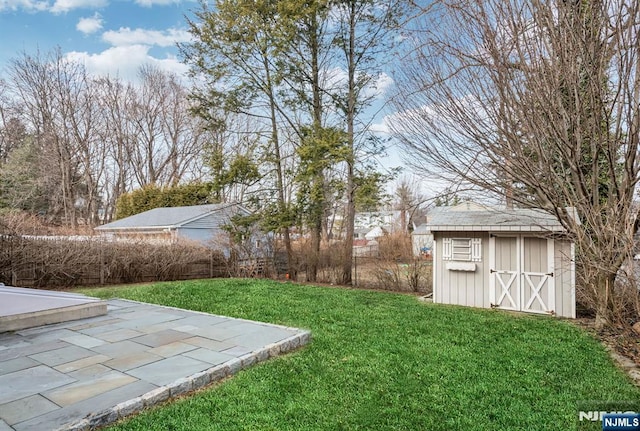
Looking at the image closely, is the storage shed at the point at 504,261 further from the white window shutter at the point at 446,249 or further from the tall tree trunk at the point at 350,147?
the tall tree trunk at the point at 350,147

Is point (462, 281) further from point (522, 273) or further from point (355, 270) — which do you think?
point (355, 270)

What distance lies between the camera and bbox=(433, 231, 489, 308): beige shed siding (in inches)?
280

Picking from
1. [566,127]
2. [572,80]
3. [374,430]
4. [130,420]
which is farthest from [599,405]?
[130,420]

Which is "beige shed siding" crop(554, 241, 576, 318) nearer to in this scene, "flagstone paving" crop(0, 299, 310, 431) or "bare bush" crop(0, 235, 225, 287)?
"flagstone paving" crop(0, 299, 310, 431)

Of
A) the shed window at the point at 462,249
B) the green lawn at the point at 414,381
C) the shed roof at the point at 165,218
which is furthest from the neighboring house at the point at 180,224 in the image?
the green lawn at the point at 414,381

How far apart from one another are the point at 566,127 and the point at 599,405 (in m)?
3.01

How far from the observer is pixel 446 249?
748 cm

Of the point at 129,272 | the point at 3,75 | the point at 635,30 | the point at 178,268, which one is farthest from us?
the point at 3,75

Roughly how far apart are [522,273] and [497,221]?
3.43 feet

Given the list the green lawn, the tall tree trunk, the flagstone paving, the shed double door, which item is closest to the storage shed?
the shed double door

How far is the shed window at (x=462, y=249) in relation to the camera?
7125mm

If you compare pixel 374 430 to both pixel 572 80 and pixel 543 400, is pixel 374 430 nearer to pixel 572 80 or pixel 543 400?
pixel 543 400

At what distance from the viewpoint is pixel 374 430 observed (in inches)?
101

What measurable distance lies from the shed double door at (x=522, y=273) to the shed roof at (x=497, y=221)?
264mm
